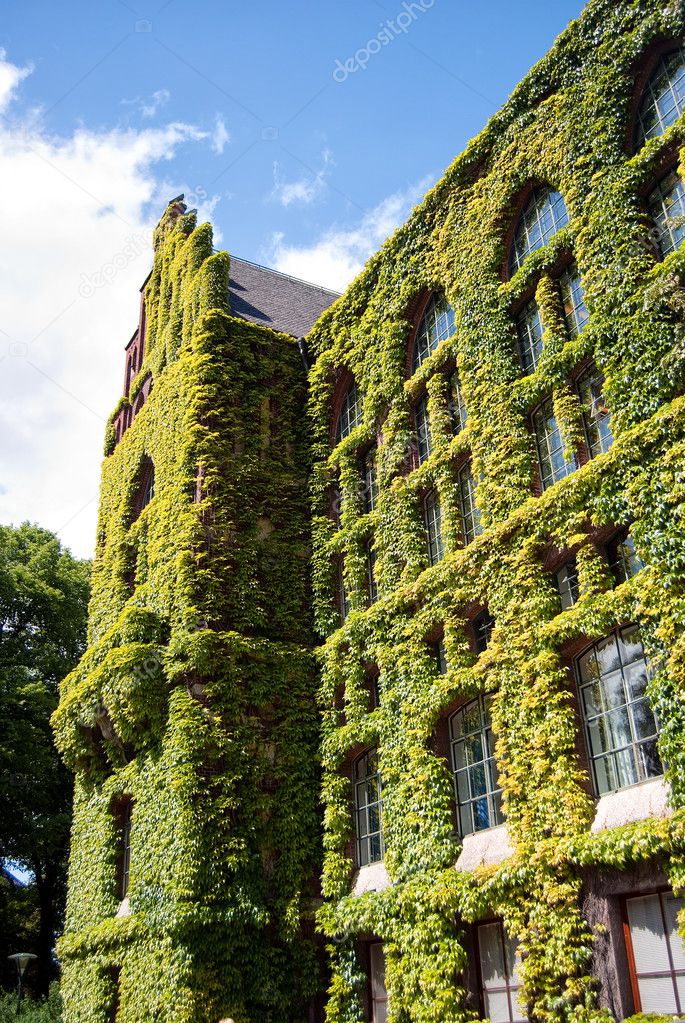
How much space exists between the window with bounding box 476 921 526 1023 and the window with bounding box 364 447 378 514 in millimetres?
9749

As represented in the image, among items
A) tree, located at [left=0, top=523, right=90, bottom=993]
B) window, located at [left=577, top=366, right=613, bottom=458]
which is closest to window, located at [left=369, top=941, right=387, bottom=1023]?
window, located at [left=577, top=366, right=613, bottom=458]

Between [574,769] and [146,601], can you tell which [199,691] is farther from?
[574,769]

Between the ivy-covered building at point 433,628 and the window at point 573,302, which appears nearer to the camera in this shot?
the ivy-covered building at point 433,628

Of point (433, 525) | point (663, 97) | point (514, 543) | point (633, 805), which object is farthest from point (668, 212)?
point (633, 805)

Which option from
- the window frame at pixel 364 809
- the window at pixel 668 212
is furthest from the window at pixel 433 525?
the window at pixel 668 212

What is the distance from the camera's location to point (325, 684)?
794 inches

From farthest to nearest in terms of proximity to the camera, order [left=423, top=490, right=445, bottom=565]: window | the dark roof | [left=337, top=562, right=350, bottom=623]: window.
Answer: the dark roof, [left=337, top=562, right=350, bottom=623]: window, [left=423, top=490, right=445, bottom=565]: window

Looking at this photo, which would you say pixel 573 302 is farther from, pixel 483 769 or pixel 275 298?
pixel 275 298

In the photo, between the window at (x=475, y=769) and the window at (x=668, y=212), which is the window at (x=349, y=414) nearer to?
the window at (x=475, y=769)

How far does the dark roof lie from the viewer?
27156 millimetres

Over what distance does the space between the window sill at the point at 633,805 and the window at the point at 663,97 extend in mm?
10707

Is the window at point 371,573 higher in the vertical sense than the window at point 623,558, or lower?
higher

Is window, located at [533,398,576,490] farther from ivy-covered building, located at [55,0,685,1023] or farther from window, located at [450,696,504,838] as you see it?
window, located at [450,696,504,838]

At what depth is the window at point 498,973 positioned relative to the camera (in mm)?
13742
